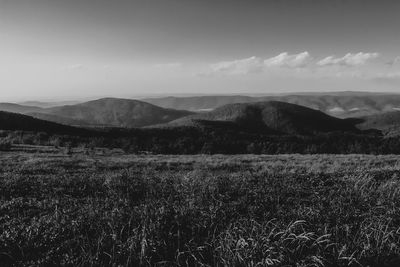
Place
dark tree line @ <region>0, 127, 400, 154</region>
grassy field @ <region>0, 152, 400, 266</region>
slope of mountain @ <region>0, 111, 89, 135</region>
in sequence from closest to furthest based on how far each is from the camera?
1. grassy field @ <region>0, 152, 400, 266</region>
2. dark tree line @ <region>0, 127, 400, 154</region>
3. slope of mountain @ <region>0, 111, 89, 135</region>

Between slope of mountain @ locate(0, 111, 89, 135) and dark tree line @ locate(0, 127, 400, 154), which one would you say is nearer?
dark tree line @ locate(0, 127, 400, 154)

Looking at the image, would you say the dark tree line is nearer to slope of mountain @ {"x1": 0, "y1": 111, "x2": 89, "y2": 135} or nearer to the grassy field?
slope of mountain @ {"x1": 0, "y1": 111, "x2": 89, "y2": 135}

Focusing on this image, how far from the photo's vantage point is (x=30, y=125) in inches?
4692

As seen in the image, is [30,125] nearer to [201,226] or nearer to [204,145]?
[204,145]

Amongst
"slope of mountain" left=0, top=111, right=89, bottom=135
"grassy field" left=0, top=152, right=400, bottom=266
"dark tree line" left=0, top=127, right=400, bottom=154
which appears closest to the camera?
"grassy field" left=0, top=152, right=400, bottom=266

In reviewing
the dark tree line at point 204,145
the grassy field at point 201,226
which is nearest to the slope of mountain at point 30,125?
the dark tree line at point 204,145

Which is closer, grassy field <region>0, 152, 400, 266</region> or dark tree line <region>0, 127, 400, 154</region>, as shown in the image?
grassy field <region>0, 152, 400, 266</region>

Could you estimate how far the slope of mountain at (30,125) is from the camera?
115812 mm

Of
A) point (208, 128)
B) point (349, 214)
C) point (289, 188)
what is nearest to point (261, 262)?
point (349, 214)

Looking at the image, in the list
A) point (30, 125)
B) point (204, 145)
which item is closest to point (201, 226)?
point (204, 145)

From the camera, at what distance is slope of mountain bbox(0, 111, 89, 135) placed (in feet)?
380

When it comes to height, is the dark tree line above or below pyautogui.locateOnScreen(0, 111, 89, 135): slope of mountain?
below

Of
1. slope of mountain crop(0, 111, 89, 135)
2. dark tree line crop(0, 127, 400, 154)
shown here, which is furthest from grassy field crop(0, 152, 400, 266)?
slope of mountain crop(0, 111, 89, 135)

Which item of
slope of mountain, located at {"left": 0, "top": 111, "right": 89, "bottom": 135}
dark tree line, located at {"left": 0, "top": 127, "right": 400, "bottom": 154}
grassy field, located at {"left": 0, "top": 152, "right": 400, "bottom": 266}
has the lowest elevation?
dark tree line, located at {"left": 0, "top": 127, "right": 400, "bottom": 154}
